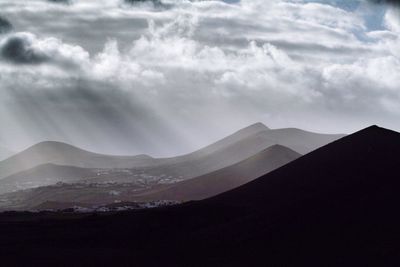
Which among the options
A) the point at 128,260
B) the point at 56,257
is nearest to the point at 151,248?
the point at 128,260

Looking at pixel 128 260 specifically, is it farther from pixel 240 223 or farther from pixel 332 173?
pixel 332 173

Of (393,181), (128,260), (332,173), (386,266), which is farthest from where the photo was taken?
(332,173)

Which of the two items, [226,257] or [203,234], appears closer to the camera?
[226,257]

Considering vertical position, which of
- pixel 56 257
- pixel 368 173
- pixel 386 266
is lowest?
pixel 386 266

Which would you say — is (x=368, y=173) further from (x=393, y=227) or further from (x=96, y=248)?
(x=96, y=248)

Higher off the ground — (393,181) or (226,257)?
(393,181)

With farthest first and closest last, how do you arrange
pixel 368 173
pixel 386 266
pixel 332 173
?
pixel 332 173, pixel 368 173, pixel 386 266

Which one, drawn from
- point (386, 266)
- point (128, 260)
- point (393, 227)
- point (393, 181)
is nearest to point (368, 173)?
point (393, 181)
